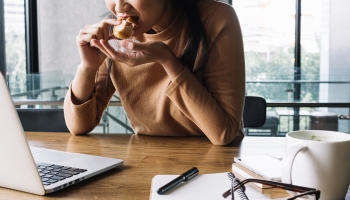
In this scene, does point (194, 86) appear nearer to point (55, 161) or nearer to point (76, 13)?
point (55, 161)

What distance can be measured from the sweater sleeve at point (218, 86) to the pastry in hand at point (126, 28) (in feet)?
0.69

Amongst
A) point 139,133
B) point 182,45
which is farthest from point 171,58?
point 139,133

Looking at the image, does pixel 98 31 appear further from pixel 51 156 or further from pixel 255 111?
pixel 255 111

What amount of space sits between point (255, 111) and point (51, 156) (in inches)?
38.2

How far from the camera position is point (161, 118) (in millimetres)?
1342

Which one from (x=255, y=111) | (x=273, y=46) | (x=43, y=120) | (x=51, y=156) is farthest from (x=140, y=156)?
Answer: (x=273, y=46)

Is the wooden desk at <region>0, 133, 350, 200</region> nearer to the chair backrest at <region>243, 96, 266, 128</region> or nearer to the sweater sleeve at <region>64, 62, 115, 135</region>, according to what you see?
the sweater sleeve at <region>64, 62, 115, 135</region>

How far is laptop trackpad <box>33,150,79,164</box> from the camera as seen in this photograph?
0.95 metres

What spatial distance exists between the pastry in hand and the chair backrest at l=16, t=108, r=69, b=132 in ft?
1.43

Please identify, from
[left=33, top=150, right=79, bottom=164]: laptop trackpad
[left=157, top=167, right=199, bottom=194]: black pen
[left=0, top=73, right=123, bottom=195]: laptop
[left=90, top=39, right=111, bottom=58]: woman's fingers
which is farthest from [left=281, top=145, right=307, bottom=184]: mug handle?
[left=90, top=39, right=111, bottom=58]: woman's fingers

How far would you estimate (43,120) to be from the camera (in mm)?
1540

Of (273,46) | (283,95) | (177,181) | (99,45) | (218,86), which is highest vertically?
(273,46)

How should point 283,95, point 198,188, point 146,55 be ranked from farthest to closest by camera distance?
point 283,95 < point 146,55 < point 198,188

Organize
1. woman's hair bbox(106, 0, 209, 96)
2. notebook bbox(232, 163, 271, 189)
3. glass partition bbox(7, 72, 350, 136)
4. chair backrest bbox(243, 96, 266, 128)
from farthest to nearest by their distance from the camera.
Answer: glass partition bbox(7, 72, 350, 136) < chair backrest bbox(243, 96, 266, 128) < woman's hair bbox(106, 0, 209, 96) < notebook bbox(232, 163, 271, 189)
